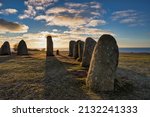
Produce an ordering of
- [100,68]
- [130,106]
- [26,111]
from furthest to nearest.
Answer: [100,68] < [130,106] < [26,111]

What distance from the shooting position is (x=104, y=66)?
11672 millimetres

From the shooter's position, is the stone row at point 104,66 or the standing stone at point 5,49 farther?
the standing stone at point 5,49

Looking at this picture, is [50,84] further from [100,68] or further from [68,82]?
[100,68]

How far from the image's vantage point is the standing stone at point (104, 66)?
11672 mm

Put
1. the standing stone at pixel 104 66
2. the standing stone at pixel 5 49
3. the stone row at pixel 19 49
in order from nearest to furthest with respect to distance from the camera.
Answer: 1. the standing stone at pixel 104 66
2. the stone row at pixel 19 49
3. the standing stone at pixel 5 49

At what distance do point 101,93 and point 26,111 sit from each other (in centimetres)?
426

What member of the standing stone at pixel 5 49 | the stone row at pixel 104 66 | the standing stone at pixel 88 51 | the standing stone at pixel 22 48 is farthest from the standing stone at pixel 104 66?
the standing stone at pixel 5 49

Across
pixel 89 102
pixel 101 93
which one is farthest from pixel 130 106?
pixel 101 93

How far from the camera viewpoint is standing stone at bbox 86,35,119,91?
11672mm

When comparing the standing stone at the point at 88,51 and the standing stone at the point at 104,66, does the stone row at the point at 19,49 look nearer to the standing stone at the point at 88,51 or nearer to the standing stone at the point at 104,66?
the standing stone at the point at 88,51

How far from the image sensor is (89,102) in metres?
9.52

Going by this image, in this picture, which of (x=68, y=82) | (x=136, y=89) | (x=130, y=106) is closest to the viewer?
(x=130, y=106)

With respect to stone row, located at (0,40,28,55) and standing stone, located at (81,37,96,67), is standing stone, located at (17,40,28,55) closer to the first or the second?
stone row, located at (0,40,28,55)

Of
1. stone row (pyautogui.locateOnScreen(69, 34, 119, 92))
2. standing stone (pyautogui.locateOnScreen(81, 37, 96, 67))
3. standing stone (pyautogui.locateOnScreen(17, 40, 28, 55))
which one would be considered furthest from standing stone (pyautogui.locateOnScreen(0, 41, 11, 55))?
stone row (pyautogui.locateOnScreen(69, 34, 119, 92))
